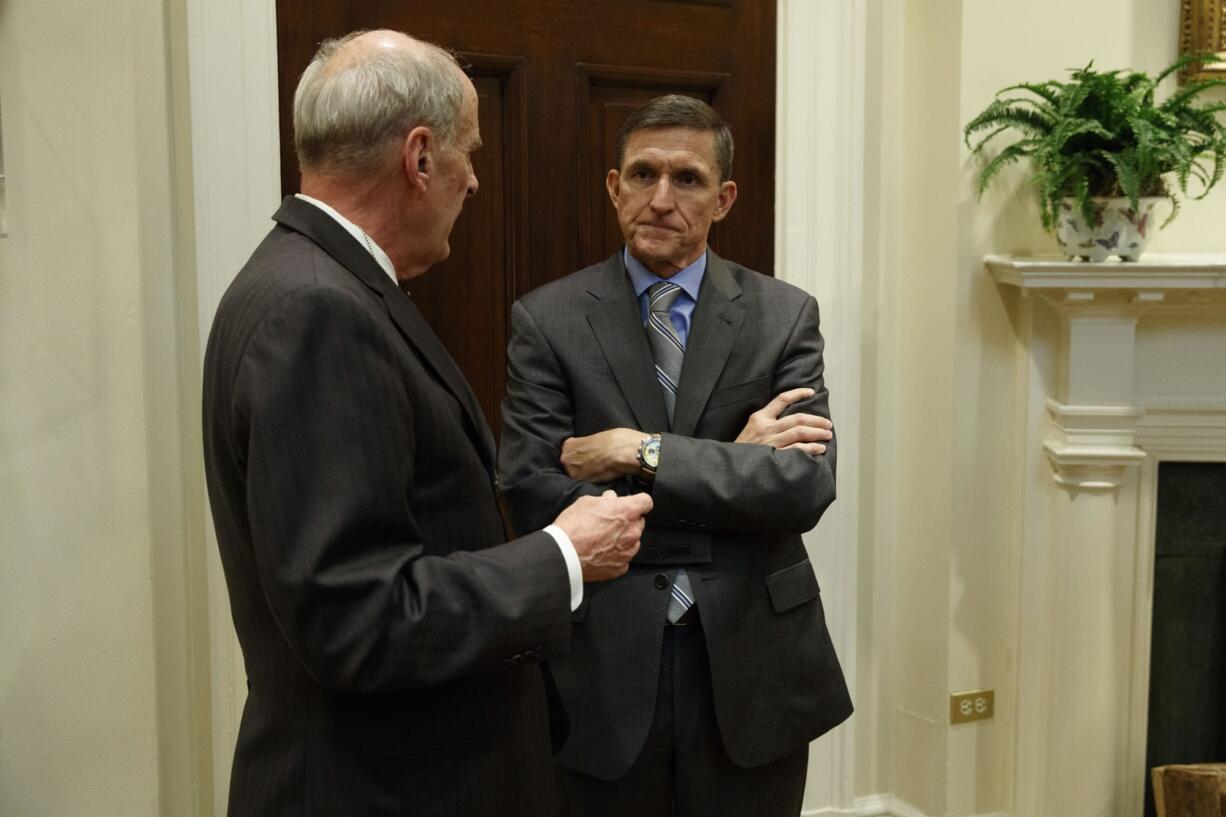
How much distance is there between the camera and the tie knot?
2.12 m

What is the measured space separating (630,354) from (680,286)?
0.16 meters

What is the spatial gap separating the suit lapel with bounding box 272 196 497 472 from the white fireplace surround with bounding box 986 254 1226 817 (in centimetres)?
164

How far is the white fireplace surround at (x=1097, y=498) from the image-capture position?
9.18 ft

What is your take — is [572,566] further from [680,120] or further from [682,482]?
[680,120]

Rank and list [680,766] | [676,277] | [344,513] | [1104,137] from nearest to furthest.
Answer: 1. [344,513]
2. [680,766]
3. [676,277]
4. [1104,137]

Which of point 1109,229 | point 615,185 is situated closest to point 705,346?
point 615,185

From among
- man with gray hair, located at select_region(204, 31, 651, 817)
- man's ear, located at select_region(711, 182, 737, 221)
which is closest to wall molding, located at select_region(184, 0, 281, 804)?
man's ear, located at select_region(711, 182, 737, 221)

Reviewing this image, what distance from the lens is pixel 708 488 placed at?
1.93 meters

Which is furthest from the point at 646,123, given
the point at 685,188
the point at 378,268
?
the point at 378,268

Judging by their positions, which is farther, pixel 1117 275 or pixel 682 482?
pixel 1117 275

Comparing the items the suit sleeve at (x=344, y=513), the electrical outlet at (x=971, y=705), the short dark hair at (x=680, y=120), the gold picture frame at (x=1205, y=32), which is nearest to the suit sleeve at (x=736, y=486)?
the short dark hair at (x=680, y=120)

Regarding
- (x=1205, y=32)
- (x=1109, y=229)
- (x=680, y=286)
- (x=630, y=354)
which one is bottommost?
(x=630, y=354)

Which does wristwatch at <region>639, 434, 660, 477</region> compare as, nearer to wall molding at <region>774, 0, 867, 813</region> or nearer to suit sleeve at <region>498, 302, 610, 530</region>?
suit sleeve at <region>498, 302, 610, 530</region>

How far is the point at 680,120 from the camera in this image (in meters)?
2.10
